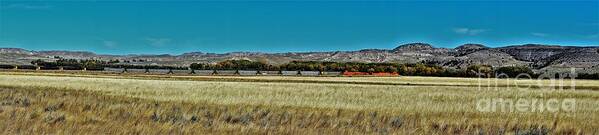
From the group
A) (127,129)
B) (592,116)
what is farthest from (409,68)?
(127,129)

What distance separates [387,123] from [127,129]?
5127mm

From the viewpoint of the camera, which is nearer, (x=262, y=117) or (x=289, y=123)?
(x=289, y=123)

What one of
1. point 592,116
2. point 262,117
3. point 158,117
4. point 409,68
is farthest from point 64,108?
point 409,68

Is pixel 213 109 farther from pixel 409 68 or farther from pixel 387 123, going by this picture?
pixel 409 68

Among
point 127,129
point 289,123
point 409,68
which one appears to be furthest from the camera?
point 409,68

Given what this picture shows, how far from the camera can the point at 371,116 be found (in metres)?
15.4

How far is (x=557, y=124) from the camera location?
14031mm

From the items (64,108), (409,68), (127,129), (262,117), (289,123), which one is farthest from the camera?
(409,68)

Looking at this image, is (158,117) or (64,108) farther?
(64,108)

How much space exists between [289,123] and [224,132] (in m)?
2.26

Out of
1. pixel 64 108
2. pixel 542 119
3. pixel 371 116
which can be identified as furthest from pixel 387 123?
pixel 64 108

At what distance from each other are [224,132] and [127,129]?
149 cm

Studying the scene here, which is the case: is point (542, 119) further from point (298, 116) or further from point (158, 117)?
point (158, 117)

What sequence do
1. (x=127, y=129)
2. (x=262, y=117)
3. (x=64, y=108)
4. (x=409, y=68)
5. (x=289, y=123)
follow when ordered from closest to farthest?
1. (x=127, y=129)
2. (x=289, y=123)
3. (x=262, y=117)
4. (x=64, y=108)
5. (x=409, y=68)
